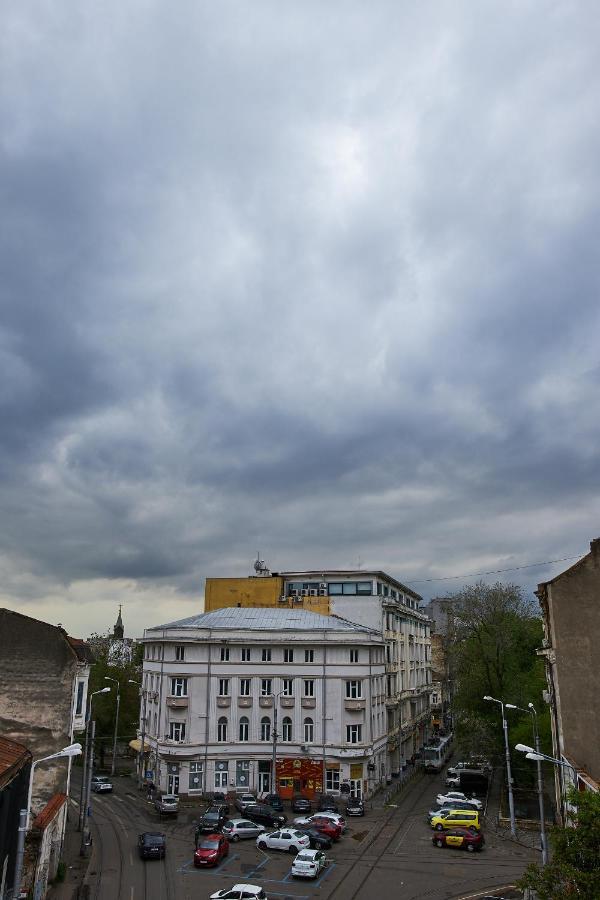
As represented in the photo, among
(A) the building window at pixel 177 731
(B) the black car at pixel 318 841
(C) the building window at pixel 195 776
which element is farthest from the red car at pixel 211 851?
(A) the building window at pixel 177 731

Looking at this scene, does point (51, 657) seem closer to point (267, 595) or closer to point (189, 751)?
point (189, 751)

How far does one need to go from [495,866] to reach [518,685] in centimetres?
2284

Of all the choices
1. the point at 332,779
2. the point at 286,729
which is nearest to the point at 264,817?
the point at 332,779

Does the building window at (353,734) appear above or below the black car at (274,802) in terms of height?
above

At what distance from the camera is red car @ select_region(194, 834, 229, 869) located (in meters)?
40.0

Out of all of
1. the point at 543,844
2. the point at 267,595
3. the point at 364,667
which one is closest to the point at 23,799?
the point at 543,844

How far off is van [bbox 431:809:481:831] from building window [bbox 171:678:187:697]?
24173 millimetres

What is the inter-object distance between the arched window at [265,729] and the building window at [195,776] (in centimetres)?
595

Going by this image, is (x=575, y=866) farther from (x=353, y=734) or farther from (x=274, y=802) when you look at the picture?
(x=353, y=734)

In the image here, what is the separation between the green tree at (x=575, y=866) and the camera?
2103 cm

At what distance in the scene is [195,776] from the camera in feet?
196

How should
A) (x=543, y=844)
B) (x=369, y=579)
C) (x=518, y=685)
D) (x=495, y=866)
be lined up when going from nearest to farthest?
(x=543, y=844)
(x=495, y=866)
(x=518, y=685)
(x=369, y=579)

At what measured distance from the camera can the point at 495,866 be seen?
1612 inches

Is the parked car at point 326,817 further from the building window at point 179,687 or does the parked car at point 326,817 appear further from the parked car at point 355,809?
the building window at point 179,687
